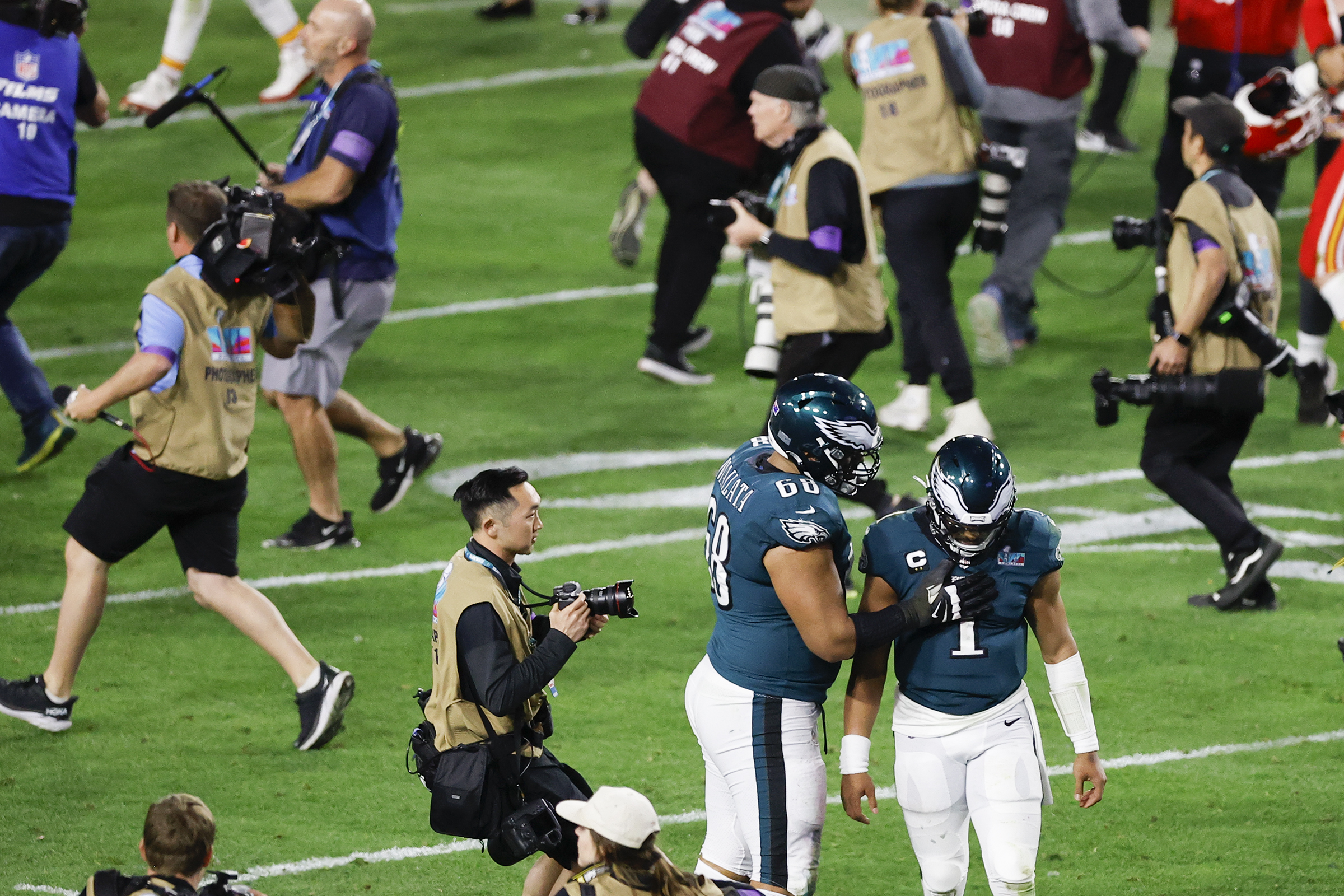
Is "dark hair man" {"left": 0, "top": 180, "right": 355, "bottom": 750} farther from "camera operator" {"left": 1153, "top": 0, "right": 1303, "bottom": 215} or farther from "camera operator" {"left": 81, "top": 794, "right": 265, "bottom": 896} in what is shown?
"camera operator" {"left": 1153, "top": 0, "right": 1303, "bottom": 215}

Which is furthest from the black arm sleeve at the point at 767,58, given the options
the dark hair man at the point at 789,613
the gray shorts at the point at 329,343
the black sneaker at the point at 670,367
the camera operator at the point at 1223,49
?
the dark hair man at the point at 789,613

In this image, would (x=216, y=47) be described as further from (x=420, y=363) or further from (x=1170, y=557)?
(x=1170, y=557)

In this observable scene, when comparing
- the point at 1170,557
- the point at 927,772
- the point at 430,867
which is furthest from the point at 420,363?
the point at 927,772

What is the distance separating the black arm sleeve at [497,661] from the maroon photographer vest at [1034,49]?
7.58 m

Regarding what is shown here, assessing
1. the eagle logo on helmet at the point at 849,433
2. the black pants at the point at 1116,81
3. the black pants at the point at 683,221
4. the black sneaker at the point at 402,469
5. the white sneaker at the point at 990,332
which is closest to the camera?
the eagle logo on helmet at the point at 849,433

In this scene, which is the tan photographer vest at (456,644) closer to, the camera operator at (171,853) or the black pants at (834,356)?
the camera operator at (171,853)

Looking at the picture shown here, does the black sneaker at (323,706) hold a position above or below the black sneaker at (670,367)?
above

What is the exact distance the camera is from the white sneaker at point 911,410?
34.3 ft

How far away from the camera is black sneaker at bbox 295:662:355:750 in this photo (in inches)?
260

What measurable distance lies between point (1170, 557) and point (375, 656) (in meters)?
4.06

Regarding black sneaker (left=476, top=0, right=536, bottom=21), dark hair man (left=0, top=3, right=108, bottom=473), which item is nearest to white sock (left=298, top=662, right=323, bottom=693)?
dark hair man (left=0, top=3, right=108, bottom=473)

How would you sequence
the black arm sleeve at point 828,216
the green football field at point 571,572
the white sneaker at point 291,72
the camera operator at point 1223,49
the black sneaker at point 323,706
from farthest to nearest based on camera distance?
the camera operator at point 1223,49 < the white sneaker at point 291,72 < the black arm sleeve at point 828,216 < the black sneaker at point 323,706 < the green football field at point 571,572

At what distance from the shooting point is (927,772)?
4781 millimetres

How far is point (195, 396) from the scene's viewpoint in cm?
652
